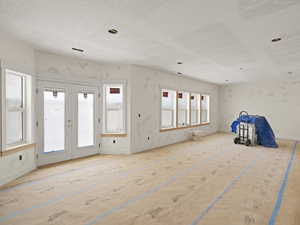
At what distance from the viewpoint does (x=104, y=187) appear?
10.2 ft

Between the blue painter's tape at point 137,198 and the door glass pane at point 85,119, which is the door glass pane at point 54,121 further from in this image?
the blue painter's tape at point 137,198

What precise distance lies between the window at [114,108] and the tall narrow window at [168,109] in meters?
1.99

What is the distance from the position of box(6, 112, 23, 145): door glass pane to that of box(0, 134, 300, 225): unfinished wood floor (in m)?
0.83

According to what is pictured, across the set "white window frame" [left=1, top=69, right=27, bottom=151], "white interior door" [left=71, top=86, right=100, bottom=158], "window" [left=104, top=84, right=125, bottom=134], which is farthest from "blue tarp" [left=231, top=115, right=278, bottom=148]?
"white window frame" [left=1, top=69, right=27, bottom=151]

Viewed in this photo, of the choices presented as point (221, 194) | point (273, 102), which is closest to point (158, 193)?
point (221, 194)

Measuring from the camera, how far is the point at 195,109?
8766 mm

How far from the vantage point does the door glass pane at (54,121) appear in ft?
14.2

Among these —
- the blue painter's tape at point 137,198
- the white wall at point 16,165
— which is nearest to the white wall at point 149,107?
the blue painter's tape at point 137,198

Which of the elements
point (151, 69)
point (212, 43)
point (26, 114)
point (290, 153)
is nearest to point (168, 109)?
point (151, 69)

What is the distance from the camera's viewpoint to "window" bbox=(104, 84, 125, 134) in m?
5.39

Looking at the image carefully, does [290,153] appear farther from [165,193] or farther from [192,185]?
[165,193]

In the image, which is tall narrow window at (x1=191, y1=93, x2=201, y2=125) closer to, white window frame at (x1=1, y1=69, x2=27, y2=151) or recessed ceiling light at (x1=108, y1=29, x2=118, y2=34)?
recessed ceiling light at (x1=108, y1=29, x2=118, y2=34)

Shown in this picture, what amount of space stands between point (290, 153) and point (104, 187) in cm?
574

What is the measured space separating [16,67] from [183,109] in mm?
6168
